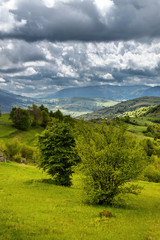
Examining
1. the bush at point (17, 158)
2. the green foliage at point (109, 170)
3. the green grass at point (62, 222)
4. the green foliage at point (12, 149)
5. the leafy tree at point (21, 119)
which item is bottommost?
the bush at point (17, 158)

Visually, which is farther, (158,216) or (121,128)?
(121,128)

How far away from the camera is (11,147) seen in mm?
81125

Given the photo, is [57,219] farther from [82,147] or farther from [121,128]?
[121,128]

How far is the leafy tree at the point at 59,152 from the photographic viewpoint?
37344 millimetres

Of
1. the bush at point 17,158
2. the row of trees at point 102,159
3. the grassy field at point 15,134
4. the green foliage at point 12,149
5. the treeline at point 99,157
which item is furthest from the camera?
the grassy field at point 15,134

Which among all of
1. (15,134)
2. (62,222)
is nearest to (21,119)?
(15,134)

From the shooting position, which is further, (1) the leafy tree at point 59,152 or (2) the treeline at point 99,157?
(1) the leafy tree at point 59,152

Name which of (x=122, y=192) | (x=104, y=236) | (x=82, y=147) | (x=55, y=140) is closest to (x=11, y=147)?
(x=55, y=140)

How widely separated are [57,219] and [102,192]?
794 centimetres

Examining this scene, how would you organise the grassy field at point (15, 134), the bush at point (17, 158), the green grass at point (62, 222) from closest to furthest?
the green grass at point (62, 222)
the bush at point (17, 158)
the grassy field at point (15, 134)

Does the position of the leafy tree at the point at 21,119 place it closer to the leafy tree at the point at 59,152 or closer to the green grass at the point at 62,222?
the leafy tree at the point at 59,152

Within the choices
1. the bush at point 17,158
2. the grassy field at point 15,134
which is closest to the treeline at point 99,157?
the bush at point 17,158

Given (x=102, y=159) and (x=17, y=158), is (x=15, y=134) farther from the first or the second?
(x=102, y=159)

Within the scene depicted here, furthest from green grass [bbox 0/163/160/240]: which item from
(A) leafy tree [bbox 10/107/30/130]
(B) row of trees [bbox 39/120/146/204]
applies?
(A) leafy tree [bbox 10/107/30/130]
